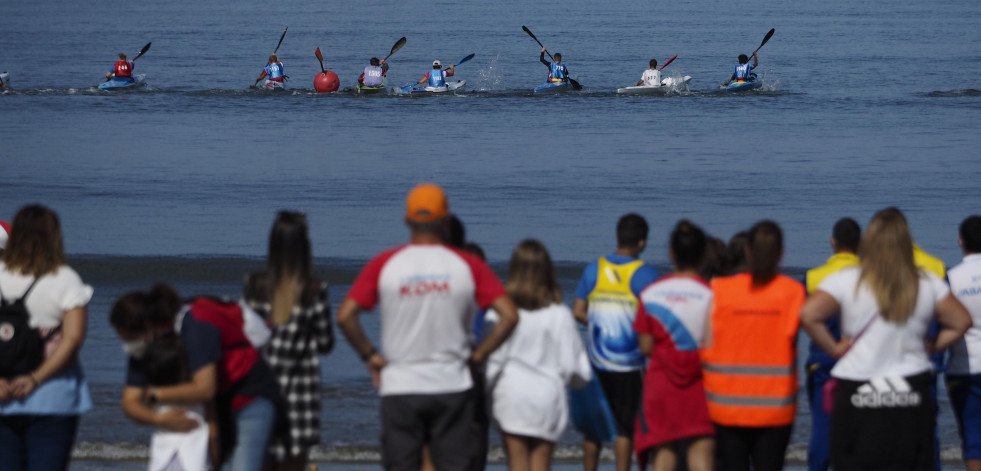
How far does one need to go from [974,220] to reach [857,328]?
4.35 ft

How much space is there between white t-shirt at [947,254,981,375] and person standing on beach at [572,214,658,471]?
1.37 metres

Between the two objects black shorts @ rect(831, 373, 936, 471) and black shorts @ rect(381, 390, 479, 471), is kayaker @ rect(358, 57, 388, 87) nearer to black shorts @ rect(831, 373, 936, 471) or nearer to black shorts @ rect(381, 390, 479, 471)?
black shorts @ rect(381, 390, 479, 471)

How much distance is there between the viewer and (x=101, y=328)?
11281mm

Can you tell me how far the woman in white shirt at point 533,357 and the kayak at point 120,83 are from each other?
4260 centimetres

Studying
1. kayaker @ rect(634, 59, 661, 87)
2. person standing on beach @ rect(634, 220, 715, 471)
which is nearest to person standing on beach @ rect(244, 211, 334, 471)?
person standing on beach @ rect(634, 220, 715, 471)

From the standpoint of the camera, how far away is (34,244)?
4.68m

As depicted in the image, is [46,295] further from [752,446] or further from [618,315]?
[752,446]

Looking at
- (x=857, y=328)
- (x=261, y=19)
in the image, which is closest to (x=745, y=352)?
(x=857, y=328)

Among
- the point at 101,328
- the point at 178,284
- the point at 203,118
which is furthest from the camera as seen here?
the point at 203,118

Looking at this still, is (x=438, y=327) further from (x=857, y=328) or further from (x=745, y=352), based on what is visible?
(x=857, y=328)

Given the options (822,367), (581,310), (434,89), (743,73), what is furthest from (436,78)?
(822,367)

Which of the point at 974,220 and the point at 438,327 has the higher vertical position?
the point at 974,220

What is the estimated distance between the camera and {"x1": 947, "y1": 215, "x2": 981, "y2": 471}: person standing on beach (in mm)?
5547

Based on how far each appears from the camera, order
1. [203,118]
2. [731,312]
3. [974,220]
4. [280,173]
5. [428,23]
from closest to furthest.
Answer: [731,312], [974,220], [280,173], [203,118], [428,23]
